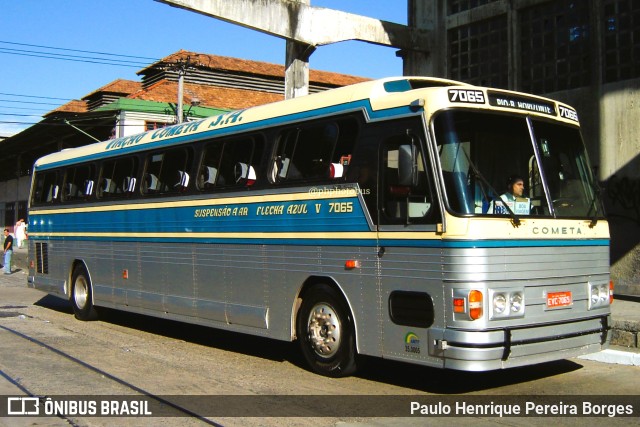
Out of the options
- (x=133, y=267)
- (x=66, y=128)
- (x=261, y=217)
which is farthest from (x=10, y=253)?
(x=261, y=217)

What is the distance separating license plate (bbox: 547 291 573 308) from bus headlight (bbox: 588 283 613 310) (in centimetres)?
40

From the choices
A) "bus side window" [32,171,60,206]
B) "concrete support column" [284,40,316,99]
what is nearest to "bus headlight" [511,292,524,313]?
"concrete support column" [284,40,316,99]

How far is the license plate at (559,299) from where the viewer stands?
7297 millimetres

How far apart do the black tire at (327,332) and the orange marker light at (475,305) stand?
5.58 ft

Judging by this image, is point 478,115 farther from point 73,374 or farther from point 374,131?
point 73,374

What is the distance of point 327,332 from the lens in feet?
27.7

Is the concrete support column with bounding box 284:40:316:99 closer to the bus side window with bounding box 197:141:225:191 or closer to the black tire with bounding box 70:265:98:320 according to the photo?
the black tire with bounding box 70:265:98:320

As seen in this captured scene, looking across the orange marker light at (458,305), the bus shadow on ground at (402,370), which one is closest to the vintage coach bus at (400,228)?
the orange marker light at (458,305)

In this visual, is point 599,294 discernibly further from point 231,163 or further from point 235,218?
point 231,163

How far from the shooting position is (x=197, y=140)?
10.8 meters

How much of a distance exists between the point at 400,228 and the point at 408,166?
2.20 ft

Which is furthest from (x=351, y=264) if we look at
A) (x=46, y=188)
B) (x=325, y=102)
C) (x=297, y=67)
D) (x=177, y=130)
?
(x=46, y=188)

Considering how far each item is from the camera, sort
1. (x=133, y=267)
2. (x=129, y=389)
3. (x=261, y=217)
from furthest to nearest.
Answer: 1. (x=133, y=267)
2. (x=261, y=217)
3. (x=129, y=389)

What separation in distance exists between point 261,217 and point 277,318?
1.26 m
